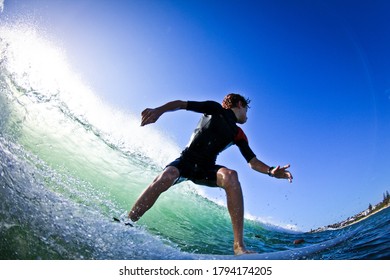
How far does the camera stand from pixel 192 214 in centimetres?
556

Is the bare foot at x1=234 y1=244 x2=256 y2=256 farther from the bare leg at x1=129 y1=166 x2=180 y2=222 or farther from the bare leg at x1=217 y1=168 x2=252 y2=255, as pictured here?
the bare leg at x1=129 y1=166 x2=180 y2=222

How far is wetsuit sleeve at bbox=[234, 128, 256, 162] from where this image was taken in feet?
8.05

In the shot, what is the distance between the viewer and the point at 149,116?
6.50ft

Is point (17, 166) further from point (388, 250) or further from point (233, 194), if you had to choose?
point (388, 250)

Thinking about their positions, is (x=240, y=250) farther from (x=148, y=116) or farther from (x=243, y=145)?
(x=148, y=116)

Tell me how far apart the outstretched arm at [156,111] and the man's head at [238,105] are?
47 centimetres

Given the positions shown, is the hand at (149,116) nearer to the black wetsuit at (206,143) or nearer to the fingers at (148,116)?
the fingers at (148,116)

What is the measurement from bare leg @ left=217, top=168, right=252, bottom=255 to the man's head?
51 centimetres

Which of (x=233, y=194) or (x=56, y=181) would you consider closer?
(x=233, y=194)

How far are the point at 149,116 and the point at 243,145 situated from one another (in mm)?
827

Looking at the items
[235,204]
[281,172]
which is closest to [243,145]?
[281,172]

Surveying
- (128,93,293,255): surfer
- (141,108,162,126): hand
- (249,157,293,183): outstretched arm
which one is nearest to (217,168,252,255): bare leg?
(128,93,293,255): surfer

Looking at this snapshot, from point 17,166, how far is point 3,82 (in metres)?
1.90
